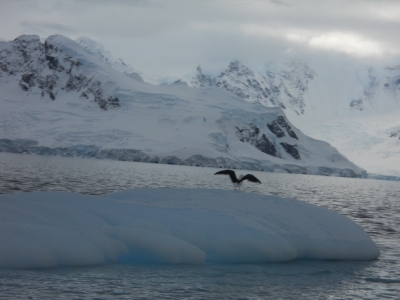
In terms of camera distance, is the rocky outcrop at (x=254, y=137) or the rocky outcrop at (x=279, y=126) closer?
the rocky outcrop at (x=254, y=137)

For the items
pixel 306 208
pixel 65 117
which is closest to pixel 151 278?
pixel 306 208

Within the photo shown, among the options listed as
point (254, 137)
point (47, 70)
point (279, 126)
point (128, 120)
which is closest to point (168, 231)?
point (128, 120)

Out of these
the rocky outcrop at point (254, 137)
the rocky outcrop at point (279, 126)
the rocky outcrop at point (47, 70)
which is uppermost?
the rocky outcrop at point (47, 70)

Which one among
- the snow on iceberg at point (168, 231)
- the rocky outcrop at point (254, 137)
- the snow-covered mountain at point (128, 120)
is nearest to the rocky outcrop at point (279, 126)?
the snow-covered mountain at point (128, 120)

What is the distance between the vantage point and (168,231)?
13.0 metres

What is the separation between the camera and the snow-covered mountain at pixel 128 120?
112688mm

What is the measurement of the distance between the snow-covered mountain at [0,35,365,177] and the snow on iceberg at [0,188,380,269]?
9394 centimetres

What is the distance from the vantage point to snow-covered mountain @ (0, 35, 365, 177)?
11269 cm

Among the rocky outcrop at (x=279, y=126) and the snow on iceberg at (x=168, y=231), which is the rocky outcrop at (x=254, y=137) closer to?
the rocky outcrop at (x=279, y=126)

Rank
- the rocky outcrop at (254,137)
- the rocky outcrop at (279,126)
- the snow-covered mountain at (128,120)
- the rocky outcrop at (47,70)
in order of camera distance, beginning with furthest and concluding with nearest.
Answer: the rocky outcrop at (47,70) → the rocky outcrop at (279,126) → the rocky outcrop at (254,137) → the snow-covered mountain at (128,120)

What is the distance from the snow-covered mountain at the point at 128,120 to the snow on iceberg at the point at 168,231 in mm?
93941

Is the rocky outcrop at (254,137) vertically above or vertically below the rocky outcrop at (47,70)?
below

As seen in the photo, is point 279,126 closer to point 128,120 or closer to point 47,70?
point 128,120

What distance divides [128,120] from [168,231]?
130 meters
